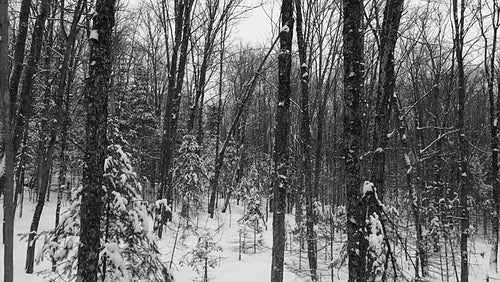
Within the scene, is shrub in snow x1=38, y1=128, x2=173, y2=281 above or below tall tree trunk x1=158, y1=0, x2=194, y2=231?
below

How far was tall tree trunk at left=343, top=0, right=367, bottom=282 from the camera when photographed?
430 cm

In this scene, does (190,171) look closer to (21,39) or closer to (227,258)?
(227,258)

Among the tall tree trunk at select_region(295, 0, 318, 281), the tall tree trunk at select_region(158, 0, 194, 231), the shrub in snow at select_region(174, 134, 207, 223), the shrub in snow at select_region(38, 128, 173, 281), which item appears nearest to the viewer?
the shrub in snow at select_region(38, 128, 173, 281)

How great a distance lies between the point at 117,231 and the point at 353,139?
3.90 metres

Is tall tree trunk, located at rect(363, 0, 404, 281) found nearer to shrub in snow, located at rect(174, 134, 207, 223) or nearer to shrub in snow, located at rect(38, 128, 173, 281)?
shrub in snow, located at rect(38, 128, 173, 281)

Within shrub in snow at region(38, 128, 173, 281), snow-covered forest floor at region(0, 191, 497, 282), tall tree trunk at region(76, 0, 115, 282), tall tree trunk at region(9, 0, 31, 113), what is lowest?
snow-covered forest floor at region(0, 191, 497, 282)

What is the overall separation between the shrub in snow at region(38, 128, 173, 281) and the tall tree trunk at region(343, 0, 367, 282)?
311cm

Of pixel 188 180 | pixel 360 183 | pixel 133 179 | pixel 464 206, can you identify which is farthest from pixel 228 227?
pixel 360 183

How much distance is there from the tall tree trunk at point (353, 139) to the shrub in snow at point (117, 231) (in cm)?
311

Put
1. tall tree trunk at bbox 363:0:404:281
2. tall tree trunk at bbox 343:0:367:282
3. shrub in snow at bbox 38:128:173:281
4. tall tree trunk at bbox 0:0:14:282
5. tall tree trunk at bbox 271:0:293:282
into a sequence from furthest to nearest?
1. tall tree trunk at bbox 271:0:293:282
2. shrub in snow at bbox 38:128:173:281
3. tall tree trunk at bbox 363:0:404:281
4. tall tree trunk at bbox 343:0:367:282
5. tall tree trunk at bbox 0:0:14:282

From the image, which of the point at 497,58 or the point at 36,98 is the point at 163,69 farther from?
the point at 497,58

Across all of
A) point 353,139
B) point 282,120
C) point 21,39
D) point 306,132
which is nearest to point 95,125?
point 353,139

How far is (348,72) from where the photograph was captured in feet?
15.0

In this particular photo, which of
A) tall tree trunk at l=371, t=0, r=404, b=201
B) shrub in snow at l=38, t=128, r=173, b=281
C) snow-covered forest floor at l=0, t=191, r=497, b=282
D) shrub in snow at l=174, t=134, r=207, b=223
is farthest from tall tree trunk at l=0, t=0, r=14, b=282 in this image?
shrub in snow at l=174, t=134, r=207, b=223
